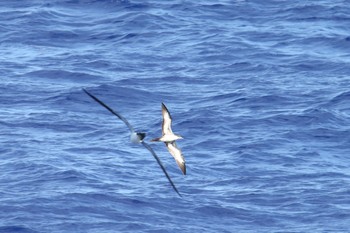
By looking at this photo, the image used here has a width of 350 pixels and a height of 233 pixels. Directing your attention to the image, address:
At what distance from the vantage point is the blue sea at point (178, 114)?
37875 millimetres

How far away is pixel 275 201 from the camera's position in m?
38.6

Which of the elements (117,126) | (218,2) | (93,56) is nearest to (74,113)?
(117,126)

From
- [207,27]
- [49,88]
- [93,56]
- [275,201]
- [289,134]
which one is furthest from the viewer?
[207,27]

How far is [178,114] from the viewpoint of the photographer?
44.6 meters

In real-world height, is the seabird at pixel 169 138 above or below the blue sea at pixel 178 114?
above

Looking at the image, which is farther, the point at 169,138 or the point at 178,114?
the point at 178,114

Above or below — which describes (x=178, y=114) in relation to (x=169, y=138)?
below

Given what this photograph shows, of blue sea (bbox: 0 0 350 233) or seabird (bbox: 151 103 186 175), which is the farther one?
blue sea (bbox: 0 0 350 233)

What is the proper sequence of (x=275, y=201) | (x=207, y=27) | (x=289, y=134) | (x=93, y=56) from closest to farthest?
(x=275, y=201)
(x=289, y=134)
(x=93, y=56)
(x=207, y=27)

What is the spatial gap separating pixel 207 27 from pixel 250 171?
615 inches

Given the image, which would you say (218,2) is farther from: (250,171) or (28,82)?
(250,171)

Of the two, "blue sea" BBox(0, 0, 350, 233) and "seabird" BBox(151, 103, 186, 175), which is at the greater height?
"seabird" BBox(151, 103, 186, 175)

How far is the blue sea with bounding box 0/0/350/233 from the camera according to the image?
37.9 metres

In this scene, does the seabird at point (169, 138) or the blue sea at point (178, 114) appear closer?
the seabird at point (169, 138)
